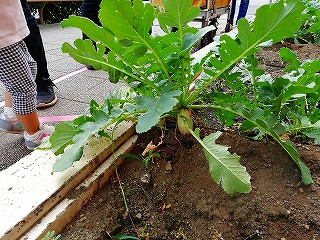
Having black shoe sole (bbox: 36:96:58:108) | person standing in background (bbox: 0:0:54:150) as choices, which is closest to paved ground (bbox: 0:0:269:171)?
black shoe sole (bbox: 36:96:58:108)

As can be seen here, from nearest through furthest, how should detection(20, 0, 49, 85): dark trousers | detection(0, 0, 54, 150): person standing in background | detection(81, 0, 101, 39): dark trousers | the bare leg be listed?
detection(0, 0, 54, 150): person standing in background, the bare leg, detection(20, 0, 49, 85): dark trousers, detection(81, 0, 101, 39): dark trousers

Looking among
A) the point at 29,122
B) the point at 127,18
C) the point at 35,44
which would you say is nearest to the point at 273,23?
the point at 127,18

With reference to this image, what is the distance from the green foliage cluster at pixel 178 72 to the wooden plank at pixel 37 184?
0.09 m

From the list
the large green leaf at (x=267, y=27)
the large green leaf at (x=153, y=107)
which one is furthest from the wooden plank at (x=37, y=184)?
the large green leaf at (x=267, y=27)

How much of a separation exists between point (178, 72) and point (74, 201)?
0.52m

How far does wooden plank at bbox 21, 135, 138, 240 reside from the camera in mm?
890

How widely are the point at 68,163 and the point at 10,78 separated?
3.14ft

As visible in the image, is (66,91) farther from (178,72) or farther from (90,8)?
(178,72)

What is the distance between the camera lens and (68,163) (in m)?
0.93

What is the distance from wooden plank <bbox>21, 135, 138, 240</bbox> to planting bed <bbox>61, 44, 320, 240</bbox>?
0.02 m

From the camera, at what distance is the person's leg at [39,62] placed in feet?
7.80

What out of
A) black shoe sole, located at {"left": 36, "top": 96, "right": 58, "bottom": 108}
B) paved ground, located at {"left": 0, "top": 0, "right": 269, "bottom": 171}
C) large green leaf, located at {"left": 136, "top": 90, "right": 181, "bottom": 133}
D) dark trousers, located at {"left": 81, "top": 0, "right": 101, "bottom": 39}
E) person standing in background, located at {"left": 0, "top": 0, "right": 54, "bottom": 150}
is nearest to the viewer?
large green leaf, located at {"left": 136, "top": 90, "right": 181, "bottom": 133}

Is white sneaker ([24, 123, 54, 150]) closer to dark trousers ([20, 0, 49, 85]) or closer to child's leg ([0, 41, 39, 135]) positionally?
child's leg ([0, 41, 39, 135])

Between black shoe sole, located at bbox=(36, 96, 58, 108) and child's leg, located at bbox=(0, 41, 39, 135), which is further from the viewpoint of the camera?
black shoe sole, located at bbox=(36, 96, 58, 108)
